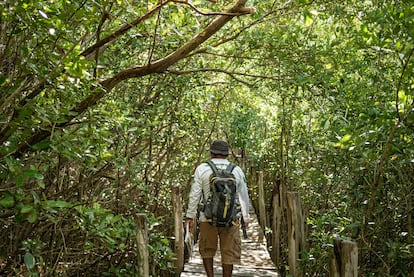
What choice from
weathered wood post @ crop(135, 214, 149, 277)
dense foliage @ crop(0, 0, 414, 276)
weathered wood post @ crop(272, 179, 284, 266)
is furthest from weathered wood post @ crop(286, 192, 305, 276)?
weathered wood post @ crop(135, 214, 149, 277)

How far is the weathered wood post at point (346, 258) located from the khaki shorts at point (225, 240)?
183cm

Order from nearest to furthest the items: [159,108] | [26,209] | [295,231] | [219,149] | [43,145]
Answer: [26,209] → [43,145] → [219,149] → [295,231] → [159,108]

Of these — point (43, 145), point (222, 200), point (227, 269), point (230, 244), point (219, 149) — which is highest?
point (219, 149)

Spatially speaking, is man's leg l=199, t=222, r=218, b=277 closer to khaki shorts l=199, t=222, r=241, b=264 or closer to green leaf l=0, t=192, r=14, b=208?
khaki shorts l=199, t=222, r=241, b=264

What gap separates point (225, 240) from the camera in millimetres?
4250

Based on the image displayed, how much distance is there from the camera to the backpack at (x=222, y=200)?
399cm

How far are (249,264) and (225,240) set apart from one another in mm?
1922

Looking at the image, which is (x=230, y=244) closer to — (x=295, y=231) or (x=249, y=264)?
(x=295, y=231)

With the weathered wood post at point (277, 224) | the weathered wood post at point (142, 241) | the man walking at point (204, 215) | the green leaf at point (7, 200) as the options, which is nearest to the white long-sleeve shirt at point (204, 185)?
the man walking at point (204, 215)

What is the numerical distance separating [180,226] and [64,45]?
3387mm

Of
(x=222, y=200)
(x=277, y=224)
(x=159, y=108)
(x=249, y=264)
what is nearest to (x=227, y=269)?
(x=222, y=200)

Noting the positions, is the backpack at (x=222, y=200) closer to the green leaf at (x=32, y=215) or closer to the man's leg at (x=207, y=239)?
the man's leg at (x=207, y=239)

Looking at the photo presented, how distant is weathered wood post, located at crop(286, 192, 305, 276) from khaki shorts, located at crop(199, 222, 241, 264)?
93 centimetres

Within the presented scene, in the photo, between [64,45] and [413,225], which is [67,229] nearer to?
[64,45]
